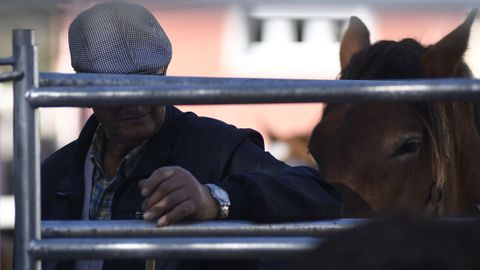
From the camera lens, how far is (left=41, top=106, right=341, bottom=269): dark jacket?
82.4 inches

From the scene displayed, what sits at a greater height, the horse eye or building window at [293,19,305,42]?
the horse eye

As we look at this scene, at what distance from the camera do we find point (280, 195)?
2076 millimetres

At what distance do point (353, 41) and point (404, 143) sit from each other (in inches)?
30.5

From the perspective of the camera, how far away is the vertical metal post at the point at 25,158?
69.9 inches

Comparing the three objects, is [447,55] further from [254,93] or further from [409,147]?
[254,93]

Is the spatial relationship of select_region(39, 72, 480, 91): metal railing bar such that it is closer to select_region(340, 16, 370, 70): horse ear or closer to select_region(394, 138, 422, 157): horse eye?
select_region(394, 138, 422, 157): horse eye

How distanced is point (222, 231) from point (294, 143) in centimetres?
603

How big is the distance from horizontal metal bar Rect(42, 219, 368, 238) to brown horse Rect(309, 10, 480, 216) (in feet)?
4.34

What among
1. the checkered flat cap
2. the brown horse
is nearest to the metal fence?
the checkered flat cap

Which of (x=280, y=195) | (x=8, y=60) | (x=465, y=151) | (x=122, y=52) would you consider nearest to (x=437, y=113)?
(x=465, y=151)

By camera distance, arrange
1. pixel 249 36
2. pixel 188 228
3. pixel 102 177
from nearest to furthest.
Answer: pixel 188 228 < pixel 102 177 < pixel 249 36

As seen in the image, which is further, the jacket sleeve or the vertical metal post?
the jacket sleeve

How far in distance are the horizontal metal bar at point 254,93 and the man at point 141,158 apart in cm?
30

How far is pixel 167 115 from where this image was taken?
2533 mm
